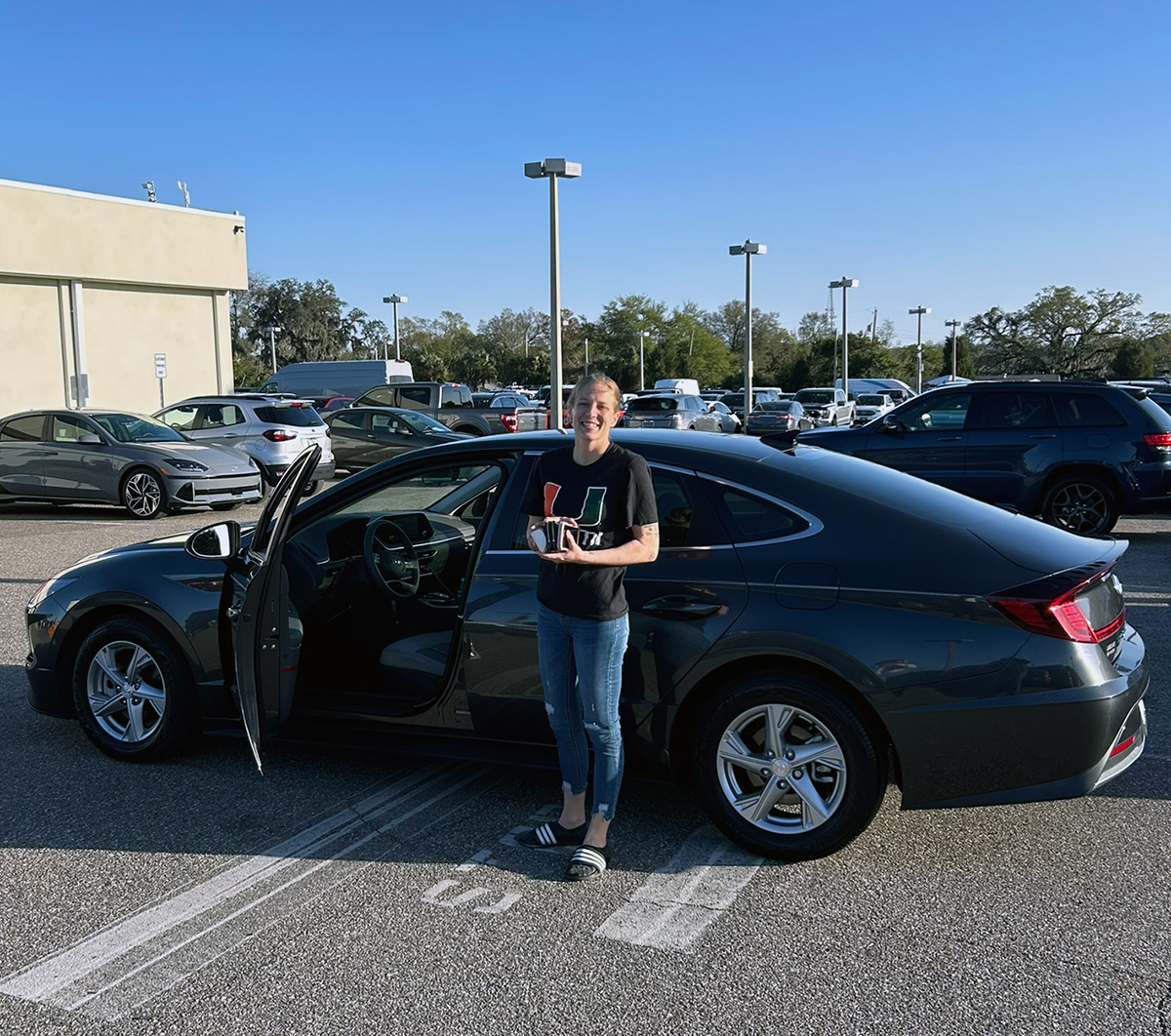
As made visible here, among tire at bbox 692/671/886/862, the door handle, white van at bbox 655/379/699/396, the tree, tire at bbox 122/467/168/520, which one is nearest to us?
tire at bbox 692/671/886/862

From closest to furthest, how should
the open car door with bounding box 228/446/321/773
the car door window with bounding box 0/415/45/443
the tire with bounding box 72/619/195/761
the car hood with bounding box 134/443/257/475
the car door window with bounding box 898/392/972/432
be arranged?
1. the open car door with bounding box 228/446/321/773
2. the tire with bounding box 72/619/195/761
3. the car door window with bounding box 898/392/972/432
4. the car hood with bounding box 134/443/257/475
5. the car door window with bounding box 0/415/45/443

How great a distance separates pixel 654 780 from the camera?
13.5 feet

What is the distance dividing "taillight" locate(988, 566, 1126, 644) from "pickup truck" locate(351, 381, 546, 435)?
20965mm

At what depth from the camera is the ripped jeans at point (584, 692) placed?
3.79 m

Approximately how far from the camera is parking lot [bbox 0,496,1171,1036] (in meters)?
3.06

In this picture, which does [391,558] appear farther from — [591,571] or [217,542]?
[591,571]

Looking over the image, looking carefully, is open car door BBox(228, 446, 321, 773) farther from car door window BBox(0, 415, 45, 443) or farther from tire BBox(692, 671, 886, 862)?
car door window BBox(0, 415, 45, 443)

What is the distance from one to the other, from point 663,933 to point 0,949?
2.04 meters

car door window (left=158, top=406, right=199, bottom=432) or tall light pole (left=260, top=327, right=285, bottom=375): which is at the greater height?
tall light pole (left=260, top=327, right=285, bottom=375)

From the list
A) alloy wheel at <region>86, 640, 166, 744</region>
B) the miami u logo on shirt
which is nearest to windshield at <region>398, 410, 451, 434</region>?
alloy wheel at <region>86, 640, 166, 744</region>

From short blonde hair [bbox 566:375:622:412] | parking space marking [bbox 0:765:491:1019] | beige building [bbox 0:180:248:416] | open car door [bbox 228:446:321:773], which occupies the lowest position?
parking space marking [bbox 0:765:491:1019]

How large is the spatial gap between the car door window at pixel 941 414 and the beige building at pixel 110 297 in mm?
17466

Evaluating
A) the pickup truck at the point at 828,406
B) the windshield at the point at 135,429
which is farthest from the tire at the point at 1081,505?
the pickup truck at the point at 828,406

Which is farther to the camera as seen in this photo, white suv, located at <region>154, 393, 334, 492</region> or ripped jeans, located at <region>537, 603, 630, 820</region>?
white suv, located at <region>154, 393, 334, 492</region>
